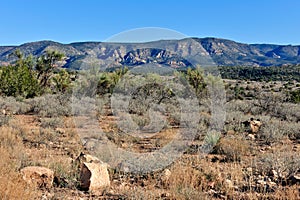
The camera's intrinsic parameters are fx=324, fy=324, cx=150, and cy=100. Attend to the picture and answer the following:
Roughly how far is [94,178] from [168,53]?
8321 millimetres

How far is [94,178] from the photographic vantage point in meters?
5.27

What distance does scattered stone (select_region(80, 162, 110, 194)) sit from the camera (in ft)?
17.1

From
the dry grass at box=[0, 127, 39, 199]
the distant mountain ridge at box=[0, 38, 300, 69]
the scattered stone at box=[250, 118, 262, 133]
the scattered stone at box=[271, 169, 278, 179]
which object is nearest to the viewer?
the dry grass at box=[0, 127, 39, 199]

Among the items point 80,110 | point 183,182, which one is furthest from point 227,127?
point 80,110

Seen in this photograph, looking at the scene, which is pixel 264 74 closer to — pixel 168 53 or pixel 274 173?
pixel 168 53

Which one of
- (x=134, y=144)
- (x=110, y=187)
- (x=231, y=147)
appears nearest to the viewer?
(x=110, y=187)

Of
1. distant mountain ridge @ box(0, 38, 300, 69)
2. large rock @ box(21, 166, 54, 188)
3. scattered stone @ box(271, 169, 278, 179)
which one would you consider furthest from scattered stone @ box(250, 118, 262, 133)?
large rock @ box(21, 166, 54, 188)

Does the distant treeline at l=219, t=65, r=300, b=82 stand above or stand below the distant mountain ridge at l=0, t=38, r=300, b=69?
below

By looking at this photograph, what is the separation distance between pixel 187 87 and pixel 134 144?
15.6 metres

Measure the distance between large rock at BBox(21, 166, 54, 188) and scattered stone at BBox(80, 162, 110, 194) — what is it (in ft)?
1.69

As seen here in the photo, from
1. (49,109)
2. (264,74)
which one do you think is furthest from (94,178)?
(264,74)

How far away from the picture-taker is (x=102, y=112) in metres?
16.7

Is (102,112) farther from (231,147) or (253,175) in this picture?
(253,175)

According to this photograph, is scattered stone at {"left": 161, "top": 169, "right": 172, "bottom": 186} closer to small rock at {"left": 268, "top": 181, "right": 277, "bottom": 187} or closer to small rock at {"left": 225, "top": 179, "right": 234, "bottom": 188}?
small rock at {"left": 225, "top": 179, "right": 234, "bottom": 188}
